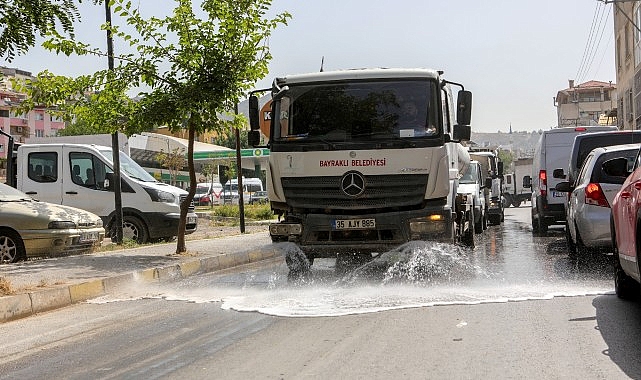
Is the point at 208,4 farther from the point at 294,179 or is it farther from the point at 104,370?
the point at 104,370

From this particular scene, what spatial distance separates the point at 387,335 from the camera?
639cm

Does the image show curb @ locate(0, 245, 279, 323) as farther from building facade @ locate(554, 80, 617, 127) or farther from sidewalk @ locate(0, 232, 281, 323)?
building facade @ locate(554, 80, 617, 127)

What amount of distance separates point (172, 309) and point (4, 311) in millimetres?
1714

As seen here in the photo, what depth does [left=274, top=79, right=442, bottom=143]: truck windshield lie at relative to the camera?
10484 mm

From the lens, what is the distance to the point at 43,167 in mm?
17906

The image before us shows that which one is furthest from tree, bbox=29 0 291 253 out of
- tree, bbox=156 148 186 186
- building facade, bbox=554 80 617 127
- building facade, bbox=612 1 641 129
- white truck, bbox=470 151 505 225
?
building facade, bbox=554 80 617 127

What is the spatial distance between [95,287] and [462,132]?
5.19 meters

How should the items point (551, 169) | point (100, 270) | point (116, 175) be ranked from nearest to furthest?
point (100, 270)
point (116, 175)
point (551, 169)

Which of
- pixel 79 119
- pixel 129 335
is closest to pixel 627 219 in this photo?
pixel 129 335

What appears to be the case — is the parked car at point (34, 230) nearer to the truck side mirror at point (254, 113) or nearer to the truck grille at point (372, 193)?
the truck side mirror at point (254, 113)

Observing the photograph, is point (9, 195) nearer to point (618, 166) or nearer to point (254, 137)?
point (254, 137)

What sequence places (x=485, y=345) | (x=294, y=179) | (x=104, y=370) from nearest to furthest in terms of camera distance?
(x=104, y=370) < (x=485, y=345) < (x=294, y=179)

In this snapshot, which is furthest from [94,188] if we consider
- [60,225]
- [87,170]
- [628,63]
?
[628,63]

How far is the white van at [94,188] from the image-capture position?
1767 centimetres
